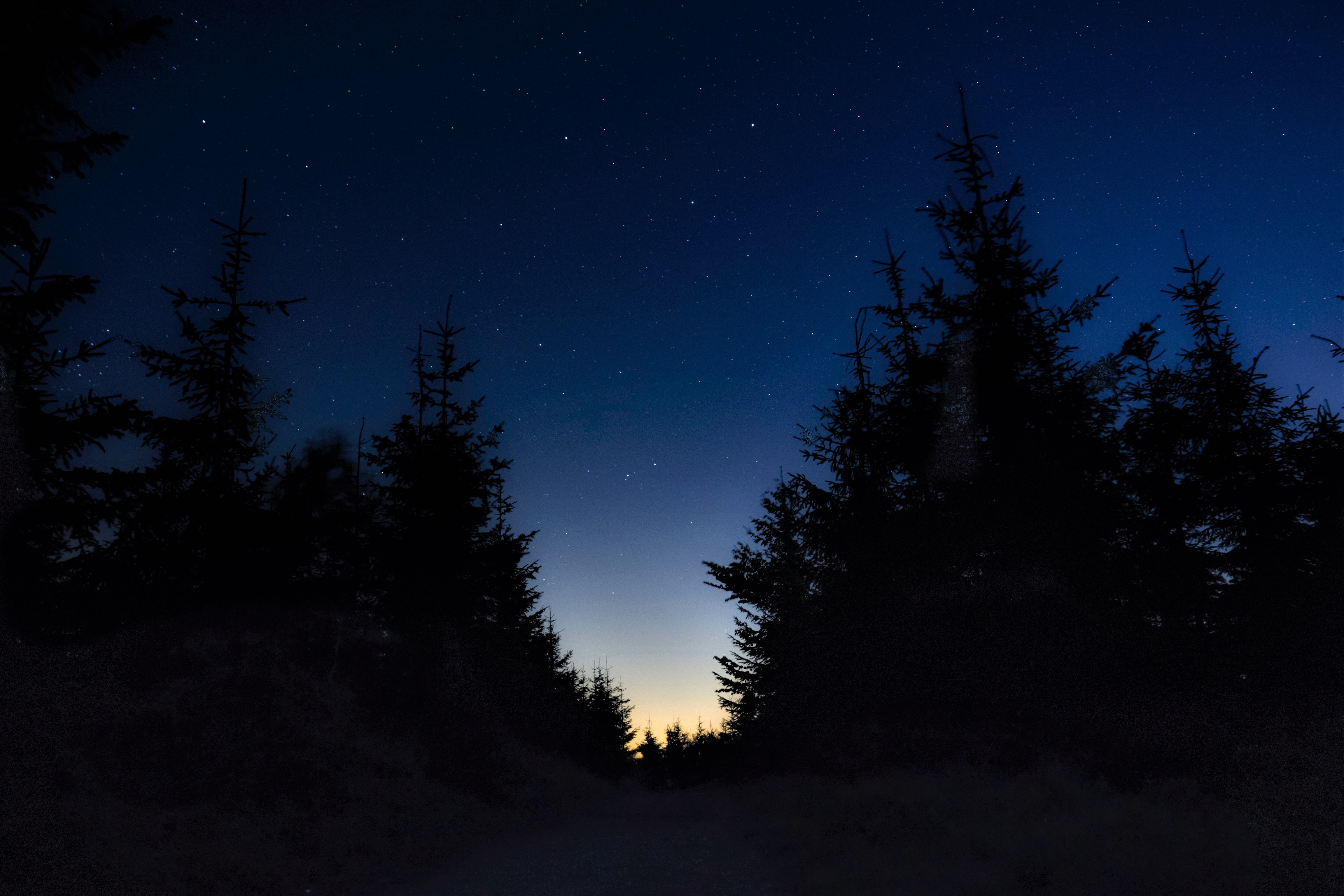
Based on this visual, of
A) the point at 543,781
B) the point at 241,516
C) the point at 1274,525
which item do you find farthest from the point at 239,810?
the point at 1274,525

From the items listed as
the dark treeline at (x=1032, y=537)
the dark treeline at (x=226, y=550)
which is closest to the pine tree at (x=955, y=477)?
the dark treeline at (x=1032, y=537)

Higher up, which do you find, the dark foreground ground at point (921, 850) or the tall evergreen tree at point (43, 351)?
the tall evergreen tree at point (43, 351)

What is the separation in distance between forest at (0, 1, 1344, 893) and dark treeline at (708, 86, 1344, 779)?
8cm

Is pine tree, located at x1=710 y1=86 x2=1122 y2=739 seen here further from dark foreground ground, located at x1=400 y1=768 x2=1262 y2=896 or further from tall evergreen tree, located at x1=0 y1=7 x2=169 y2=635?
tall evergreen tree, located at x1=0 y1=7 x2=169 y2=635

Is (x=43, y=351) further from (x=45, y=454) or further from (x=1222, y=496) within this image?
(x=1222, y=496)

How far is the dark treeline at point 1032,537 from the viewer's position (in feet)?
44.0

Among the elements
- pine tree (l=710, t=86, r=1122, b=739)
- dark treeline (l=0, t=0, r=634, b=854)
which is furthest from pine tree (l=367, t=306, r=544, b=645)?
pine tree (l=710, t=86, r=1122, b=739)

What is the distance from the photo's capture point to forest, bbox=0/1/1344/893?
417 inches

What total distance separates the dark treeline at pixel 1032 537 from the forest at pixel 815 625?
8 cm

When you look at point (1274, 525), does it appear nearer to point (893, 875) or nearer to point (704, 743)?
point (893, 875)

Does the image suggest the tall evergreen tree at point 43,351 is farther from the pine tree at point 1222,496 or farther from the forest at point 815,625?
the pine tree at point 1222,496

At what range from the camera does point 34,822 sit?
33.0 feet

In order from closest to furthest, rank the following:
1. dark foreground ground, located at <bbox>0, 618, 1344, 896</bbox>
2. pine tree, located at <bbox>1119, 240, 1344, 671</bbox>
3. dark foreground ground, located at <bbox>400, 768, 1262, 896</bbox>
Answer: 1. dark foreground ground, located at <bbox>400, 768, 1262, 896</bbox>
2. dark foreground ground, located at <bbox>0, 618, 1344, 896</bbox>
3. pine tree, located at <bbox>1119, 240, 1344, 671</bbox>

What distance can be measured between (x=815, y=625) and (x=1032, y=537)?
701cm
